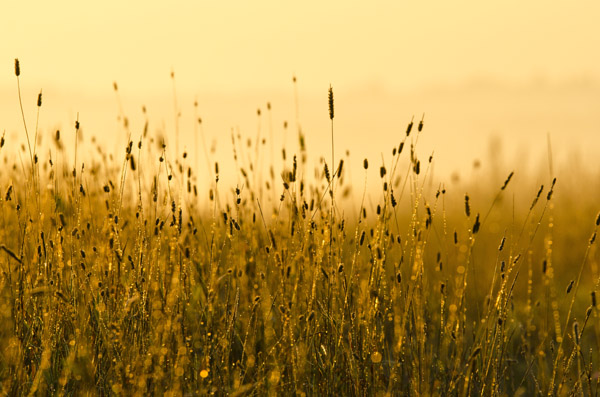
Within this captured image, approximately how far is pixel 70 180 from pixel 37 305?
2.94ft

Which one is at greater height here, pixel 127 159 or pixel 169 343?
pixel 127 159

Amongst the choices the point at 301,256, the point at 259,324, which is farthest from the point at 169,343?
the point at 301,256

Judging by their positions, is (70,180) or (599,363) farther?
(599,363)

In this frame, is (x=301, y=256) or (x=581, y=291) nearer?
(x=301, y=256)

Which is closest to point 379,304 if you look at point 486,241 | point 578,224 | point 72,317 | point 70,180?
point 72,317

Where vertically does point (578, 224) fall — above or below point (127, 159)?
below

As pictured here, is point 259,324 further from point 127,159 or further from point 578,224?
point 578,224

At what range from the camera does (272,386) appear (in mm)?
2488

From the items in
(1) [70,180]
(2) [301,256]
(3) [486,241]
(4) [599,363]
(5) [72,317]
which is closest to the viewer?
(2) [301,256]

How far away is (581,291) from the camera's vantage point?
17.1ft

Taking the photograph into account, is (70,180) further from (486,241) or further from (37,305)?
(486,241)

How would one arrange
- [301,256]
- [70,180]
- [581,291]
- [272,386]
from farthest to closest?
[581,291] < [70,180] < [301,256] < [272,386]

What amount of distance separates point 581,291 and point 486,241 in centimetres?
92

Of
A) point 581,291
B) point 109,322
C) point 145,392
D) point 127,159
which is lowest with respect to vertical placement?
point 581,291
